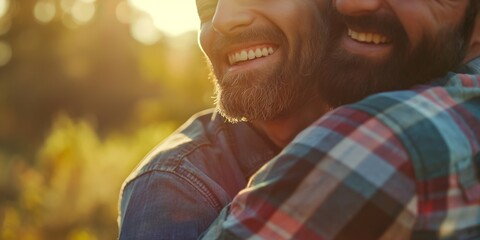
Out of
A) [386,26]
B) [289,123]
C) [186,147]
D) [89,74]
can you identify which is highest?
[386,26]

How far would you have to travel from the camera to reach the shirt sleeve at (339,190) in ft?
5.09

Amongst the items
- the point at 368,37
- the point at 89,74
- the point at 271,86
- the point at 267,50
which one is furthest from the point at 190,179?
the point at 89,74

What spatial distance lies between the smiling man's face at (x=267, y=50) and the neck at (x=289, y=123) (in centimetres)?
7

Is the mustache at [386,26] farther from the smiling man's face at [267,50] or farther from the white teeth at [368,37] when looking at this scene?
the smiling man's face at [267,50]

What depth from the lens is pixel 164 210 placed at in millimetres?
2189

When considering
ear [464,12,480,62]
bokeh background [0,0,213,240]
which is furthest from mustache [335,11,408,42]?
bokeh background [0,0,213,240]

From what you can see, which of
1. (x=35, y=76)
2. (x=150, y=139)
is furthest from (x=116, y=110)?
(x=150, y=139)

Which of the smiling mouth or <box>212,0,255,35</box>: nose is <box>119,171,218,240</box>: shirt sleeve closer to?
<box>212,0,255,35</box>: nose

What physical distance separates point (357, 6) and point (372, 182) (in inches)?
31.4

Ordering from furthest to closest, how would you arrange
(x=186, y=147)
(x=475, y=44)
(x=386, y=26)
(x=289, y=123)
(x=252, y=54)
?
(x=289, y=123), (x=252, y=54), (x=186, y=147), (x=475, y=44), (x=386, y=26)

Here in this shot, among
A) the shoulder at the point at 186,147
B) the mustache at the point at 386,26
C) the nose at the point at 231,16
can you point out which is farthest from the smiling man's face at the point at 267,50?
the mustache at the point at 386,26

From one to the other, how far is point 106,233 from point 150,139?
3085 mm

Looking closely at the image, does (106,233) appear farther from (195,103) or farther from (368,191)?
(195,103)

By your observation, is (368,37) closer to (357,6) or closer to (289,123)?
(357,6)
